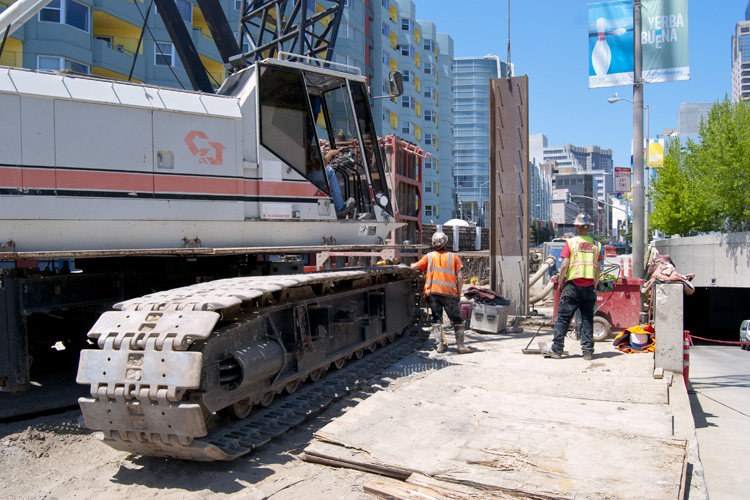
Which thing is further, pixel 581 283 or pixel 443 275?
pixel 443 275

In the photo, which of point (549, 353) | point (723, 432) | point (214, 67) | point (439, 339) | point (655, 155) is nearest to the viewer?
point (723, 432)

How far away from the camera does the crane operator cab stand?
6.14m

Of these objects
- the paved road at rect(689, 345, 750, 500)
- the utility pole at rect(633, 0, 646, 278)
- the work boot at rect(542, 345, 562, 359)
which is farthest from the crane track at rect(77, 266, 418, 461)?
the utility pole at rect(633, 0, 646, 278)

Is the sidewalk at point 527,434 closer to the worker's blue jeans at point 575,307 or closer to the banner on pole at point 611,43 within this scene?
the worker's blue jeans at point 575,307

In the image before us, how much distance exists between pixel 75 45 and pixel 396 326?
20.0 meters

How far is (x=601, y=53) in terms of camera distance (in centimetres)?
1203

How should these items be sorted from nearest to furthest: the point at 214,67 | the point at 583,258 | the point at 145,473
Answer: the point at 145,473 → the point at 583,258 → the point at 214,67

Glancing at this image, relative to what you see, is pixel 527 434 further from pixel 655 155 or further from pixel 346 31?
pixel 346 31

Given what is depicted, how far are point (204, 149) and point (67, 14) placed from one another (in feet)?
67.4

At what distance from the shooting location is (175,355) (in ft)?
12.8

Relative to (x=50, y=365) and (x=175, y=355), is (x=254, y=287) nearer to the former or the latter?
(x=175, y=355)

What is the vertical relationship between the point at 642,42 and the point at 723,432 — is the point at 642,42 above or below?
above

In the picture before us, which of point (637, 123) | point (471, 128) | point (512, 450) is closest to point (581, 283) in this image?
point (512, 450)

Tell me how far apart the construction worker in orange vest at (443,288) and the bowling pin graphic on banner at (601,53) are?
6245 mm
